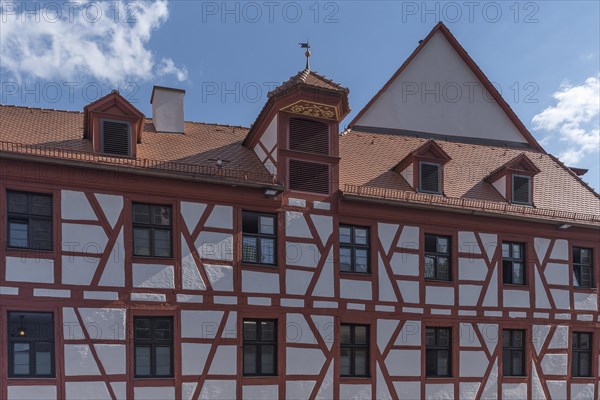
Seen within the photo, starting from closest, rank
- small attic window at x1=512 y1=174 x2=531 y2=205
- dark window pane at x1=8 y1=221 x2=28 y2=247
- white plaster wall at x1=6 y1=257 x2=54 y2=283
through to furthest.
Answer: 1. white plaster wall at x1=6 y1=257 x2=54 y2=283
2. dark window pane at x1=8 y1=221 x2=28 y2=247
3. small attic window at x1=512 y1=174 x2=531 y2=205

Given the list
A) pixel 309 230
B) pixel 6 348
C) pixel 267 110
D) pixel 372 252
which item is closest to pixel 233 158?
pixel 267 110

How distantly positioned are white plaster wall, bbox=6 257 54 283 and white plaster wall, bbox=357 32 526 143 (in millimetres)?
10717

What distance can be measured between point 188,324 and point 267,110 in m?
5.71

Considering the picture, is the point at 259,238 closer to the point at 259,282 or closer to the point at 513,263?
the point at 259,282

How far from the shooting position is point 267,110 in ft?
55.4

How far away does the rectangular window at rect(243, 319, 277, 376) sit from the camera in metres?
15.3

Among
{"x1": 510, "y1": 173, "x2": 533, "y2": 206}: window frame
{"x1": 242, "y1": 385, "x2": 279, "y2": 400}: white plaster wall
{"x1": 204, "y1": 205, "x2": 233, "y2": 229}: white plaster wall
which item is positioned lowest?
{"x1": 242, "y1": 385, "x2": 279, "y2": 400}: white plaster wall

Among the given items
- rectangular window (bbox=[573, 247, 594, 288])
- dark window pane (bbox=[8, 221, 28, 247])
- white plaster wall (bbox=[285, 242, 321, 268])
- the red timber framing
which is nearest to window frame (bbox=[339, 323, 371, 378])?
the red timber framing

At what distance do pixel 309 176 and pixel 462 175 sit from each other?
18.2ft

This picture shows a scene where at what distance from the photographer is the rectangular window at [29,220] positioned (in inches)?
543

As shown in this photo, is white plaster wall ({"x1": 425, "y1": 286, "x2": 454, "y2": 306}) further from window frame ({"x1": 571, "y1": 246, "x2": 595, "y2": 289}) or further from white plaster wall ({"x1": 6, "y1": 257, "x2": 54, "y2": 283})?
white plaster wall ({"x1": 6, "y1": 257, "x2": 54, "y2": 283})

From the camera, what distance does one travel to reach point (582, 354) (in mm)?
18953

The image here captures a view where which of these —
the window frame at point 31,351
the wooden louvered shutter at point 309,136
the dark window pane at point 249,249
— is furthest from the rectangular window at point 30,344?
the wooden louvered shutter at point 309,136

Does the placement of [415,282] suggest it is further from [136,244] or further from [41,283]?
[41,283]
